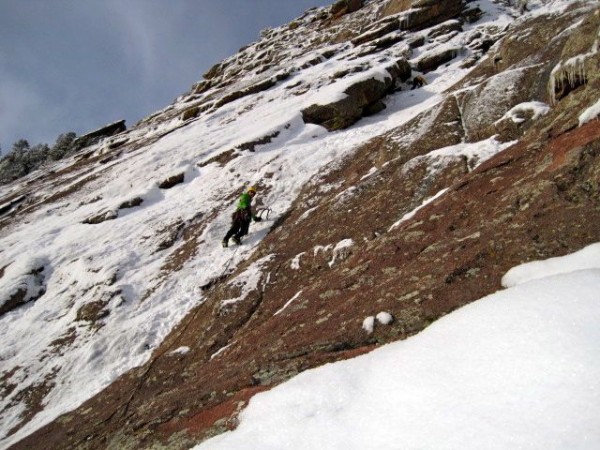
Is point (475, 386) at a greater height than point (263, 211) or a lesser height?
greater

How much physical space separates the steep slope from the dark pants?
2.56 feet

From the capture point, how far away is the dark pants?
17.0m

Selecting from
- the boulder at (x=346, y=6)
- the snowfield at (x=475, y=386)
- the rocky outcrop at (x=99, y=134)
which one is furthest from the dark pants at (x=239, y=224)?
the boulder at (x=346, y=6)

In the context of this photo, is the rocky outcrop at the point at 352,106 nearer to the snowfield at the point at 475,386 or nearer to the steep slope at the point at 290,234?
the steep slope at the point at 290,234

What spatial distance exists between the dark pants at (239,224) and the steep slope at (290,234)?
78 cm

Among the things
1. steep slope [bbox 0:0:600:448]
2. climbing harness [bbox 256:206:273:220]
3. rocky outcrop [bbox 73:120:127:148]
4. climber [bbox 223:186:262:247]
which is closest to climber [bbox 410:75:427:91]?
steep slope [bbox 0:0:600:448]

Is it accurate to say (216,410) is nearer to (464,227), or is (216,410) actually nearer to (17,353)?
(464,227)

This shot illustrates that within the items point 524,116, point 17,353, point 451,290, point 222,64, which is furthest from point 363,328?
point 222,64

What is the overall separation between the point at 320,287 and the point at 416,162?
6.48 meters

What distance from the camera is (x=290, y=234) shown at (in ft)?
48.9

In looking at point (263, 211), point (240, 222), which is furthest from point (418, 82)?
point (240, 222)

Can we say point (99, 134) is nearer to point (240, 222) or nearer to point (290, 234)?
point (240, 222)

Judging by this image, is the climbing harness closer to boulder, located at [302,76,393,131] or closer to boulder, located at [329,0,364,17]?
boulder, located at [302,76,393,131]

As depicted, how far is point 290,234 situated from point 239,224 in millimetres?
3146
